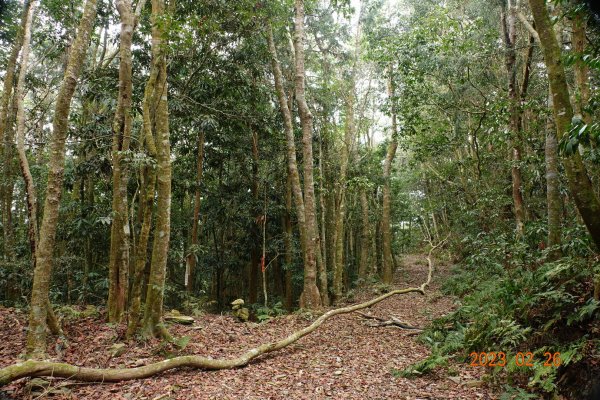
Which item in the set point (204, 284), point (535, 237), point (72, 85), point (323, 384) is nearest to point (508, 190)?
point (535, 237)

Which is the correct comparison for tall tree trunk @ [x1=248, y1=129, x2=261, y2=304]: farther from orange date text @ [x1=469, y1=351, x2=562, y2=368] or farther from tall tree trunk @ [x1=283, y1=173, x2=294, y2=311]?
orange date text @ [x1=469, y1=351, x2=562, y2=368]

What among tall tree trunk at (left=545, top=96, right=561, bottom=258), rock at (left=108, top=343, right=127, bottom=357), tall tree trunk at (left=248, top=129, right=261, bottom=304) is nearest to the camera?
rock at (left=108, top=343, right=127, bottom=357)

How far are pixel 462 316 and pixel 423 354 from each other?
179 centimetres

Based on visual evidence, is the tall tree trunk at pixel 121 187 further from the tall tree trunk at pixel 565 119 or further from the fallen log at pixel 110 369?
the tall tree trunk at pixel 565 119

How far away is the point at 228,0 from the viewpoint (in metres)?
9.05

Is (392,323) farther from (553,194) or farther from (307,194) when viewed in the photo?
(553,194)

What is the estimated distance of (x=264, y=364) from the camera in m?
6.28

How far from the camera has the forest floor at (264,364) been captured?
187 inches

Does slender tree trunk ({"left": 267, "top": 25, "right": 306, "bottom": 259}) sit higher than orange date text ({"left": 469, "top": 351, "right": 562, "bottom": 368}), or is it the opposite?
slender tree trunk ({"left": 267, "top": 25, "right": 306, "bottom": 259})

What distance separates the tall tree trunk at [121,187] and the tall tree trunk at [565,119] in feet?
22.1

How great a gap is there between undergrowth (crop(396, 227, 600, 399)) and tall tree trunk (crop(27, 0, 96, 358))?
539cm

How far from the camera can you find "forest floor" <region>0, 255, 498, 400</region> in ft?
15.6

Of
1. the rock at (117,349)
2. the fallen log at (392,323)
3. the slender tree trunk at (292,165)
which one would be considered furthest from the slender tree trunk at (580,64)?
the rock at (117,349)

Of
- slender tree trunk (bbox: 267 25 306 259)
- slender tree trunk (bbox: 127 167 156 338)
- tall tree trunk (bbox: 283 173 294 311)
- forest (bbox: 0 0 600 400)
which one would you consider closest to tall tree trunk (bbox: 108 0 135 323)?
forest (bbox: 0 0 600 400)
